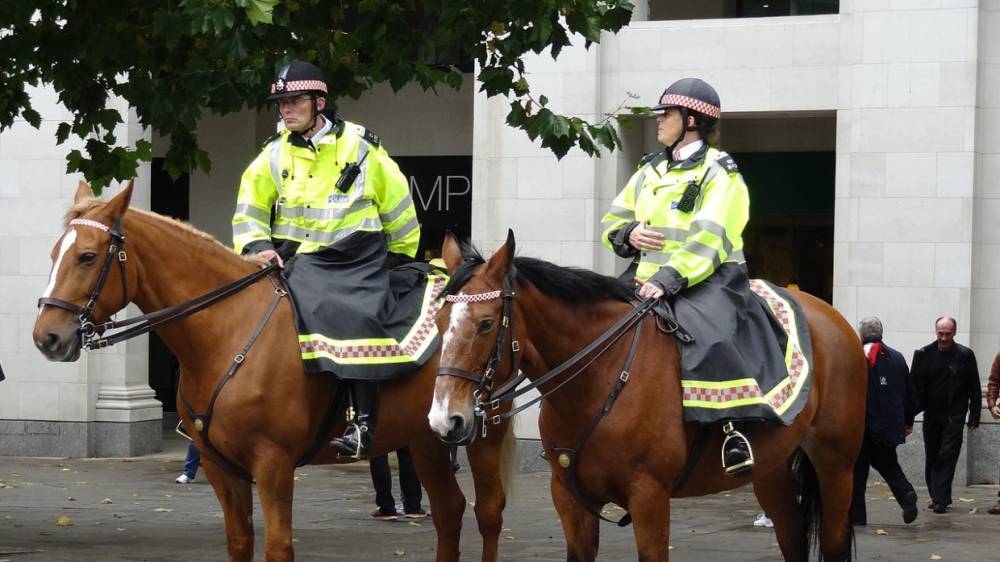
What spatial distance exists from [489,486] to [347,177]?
2018 mm

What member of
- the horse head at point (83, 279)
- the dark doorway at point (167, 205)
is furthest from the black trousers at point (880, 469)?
the dark doorway at point (167, 205)

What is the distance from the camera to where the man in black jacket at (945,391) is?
16031 millimetres

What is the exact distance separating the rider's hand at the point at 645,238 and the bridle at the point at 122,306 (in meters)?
2.00

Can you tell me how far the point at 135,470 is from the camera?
62.7 ft

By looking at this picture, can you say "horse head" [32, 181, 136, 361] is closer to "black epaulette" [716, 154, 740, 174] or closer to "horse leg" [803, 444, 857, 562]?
"black epaulette" [716, 154, 740, 174]

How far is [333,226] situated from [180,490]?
8.68m

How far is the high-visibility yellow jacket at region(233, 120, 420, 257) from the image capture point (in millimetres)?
9039

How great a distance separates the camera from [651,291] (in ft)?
25.3

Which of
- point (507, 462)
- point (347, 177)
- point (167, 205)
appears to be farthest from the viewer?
point (167, 205)

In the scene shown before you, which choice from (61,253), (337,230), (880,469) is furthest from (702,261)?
(880,469)

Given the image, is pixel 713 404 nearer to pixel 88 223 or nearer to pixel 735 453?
pixel 735 453

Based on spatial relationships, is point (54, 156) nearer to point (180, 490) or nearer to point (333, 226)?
point (180, 490)

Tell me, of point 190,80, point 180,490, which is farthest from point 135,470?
point 190,80

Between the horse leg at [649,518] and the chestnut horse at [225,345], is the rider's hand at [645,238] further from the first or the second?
the chestnut horse at [225,345]
